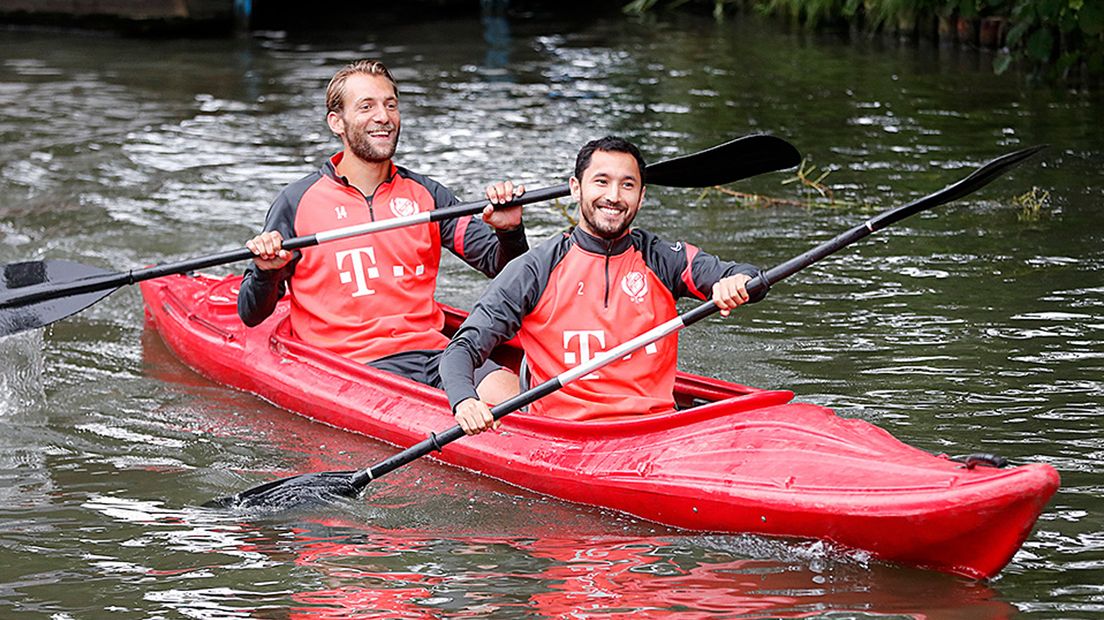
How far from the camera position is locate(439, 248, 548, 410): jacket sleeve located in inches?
182

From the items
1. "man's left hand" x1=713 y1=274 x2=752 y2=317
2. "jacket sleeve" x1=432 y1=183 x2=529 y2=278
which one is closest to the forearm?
"jacket sleeve" x1=432 y1=183 x2=529 y2=278

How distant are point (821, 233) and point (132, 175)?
14.7 ft

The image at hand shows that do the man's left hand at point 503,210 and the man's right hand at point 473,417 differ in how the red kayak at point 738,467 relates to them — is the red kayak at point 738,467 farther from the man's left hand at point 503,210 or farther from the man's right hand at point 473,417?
the man's left hand at point 503,210

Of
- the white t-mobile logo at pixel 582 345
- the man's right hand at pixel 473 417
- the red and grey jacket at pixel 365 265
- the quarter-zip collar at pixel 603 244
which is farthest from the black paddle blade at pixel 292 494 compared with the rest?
the quarter-zip collar at pixel 603 244

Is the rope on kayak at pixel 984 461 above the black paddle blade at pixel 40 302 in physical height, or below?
below

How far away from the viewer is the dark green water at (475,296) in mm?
4027

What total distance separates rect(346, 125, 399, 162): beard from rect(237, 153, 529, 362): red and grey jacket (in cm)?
14

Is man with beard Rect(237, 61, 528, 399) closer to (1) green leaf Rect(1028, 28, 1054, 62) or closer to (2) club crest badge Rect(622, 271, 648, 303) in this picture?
(2) club crest badge Rect(622, 271, 648, 303)

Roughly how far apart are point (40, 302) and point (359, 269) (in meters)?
1.21

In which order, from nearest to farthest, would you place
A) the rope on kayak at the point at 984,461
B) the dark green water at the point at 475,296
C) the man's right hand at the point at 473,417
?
the rope on kayak at the point at 984,461 → the dark green water at the point at 475,296 → the man's right hand at the point at 473,417

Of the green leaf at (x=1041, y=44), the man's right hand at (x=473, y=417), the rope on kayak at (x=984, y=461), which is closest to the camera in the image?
the rope on kayak at (x=984, y=461)

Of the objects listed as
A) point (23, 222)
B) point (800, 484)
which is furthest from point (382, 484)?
point (23, 222)

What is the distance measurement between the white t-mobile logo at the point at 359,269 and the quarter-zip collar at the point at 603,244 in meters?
1.10

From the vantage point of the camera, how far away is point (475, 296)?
23.2ft
